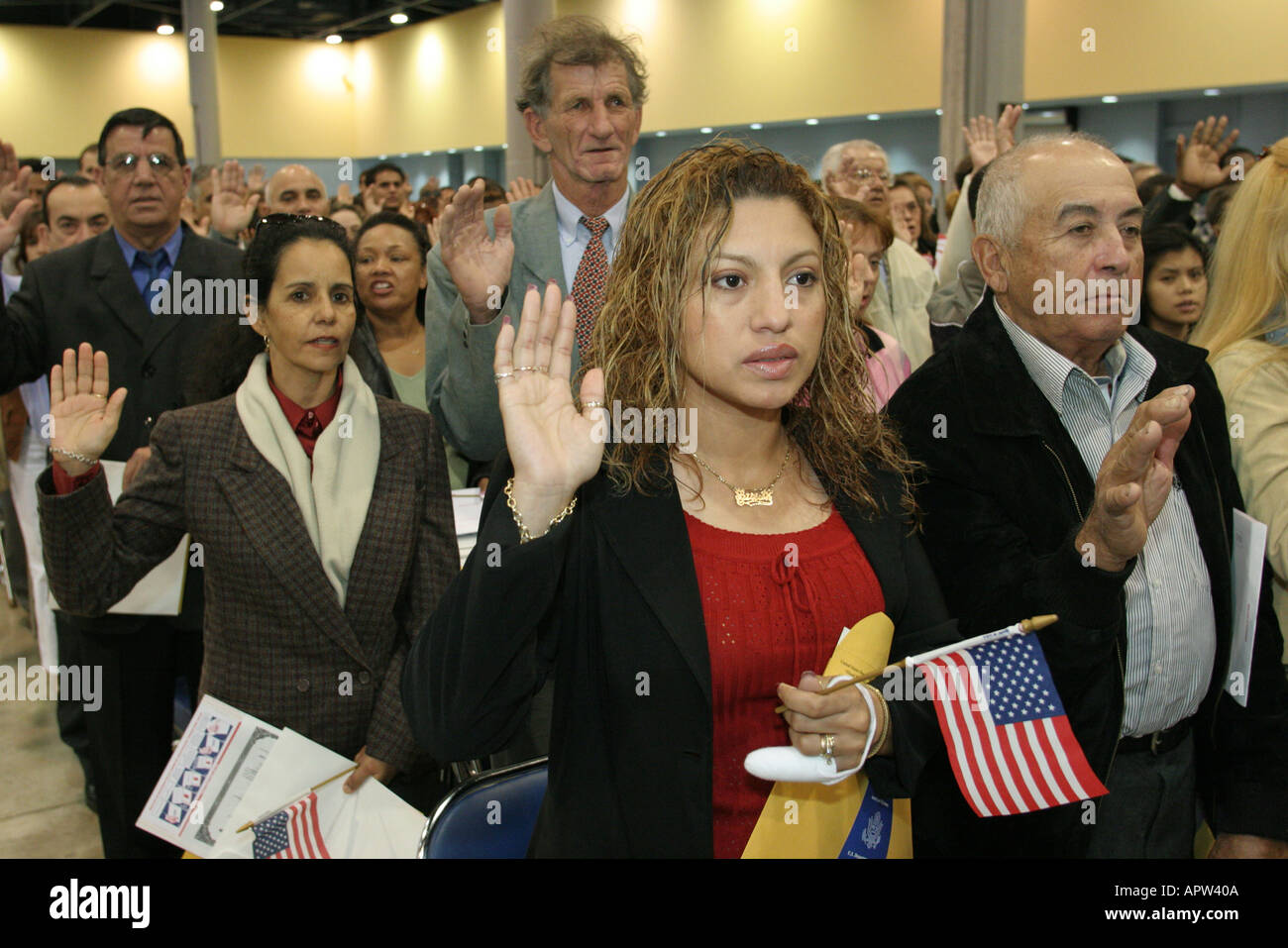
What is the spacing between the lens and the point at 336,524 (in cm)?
237

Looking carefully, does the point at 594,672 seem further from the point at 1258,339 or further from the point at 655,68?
the point at 655,68

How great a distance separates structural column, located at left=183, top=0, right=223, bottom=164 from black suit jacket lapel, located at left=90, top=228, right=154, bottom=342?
10.8 meters

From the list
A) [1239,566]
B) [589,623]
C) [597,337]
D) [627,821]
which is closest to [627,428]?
[597,337]

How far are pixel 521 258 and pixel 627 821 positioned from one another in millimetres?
1649

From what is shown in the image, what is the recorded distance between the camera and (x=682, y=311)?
1.58 metres

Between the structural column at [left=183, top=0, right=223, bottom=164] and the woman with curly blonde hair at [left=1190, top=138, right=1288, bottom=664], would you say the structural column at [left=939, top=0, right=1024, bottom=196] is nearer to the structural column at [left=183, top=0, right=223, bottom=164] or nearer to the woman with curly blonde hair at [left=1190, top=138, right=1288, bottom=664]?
the woman with curly blonde hair at [left=1190, top=138, right=1288, bottom=664]

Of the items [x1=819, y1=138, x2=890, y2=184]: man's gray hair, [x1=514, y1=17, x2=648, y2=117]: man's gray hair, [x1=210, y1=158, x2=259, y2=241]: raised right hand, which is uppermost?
[x1=514, y1=17, x2=648, y2=117]: man's gray hair

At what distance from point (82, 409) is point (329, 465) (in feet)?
1.68

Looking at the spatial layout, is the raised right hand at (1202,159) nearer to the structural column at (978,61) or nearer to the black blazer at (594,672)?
the black blazer at (594,672)

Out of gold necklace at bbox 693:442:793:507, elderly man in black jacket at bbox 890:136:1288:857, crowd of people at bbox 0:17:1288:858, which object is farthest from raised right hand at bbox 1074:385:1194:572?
gold necklace at bbox 693:442:793:507

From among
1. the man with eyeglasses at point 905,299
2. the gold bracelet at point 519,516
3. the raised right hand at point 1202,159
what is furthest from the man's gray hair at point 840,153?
the gold bracelet at point 519,516

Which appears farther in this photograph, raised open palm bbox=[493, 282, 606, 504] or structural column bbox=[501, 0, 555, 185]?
structural column bbox=[501, 0, 555, 185]

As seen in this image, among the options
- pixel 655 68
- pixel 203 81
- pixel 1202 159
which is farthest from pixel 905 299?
pixel 203 81

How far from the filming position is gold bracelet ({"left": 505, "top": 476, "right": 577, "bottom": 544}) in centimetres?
142
